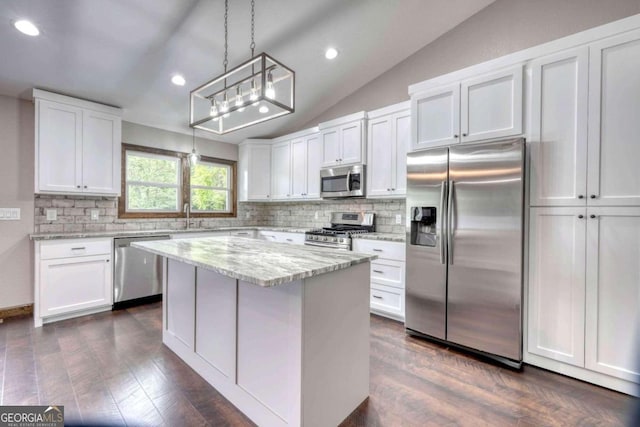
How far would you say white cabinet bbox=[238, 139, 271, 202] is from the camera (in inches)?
197

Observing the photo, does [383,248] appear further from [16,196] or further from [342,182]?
[16,196]

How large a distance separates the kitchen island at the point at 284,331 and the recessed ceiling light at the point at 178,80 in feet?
7.29

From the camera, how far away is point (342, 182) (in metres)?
3.98

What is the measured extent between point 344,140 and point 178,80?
2128 millimetres

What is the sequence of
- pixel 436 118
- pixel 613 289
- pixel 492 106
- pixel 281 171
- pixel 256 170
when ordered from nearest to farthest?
1. pixel 613 289
2. pixel 492 106
3. pixel 436 118
4. pixel 281 171
5. pixel 256 170

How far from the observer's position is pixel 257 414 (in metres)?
1.66

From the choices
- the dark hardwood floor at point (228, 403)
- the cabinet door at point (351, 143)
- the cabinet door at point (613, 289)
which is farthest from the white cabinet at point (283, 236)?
the cabinet door at point (613, 289)

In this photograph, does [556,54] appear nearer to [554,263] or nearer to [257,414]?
[554,263]

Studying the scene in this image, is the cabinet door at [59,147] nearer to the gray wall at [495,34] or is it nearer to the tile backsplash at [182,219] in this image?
the tile backsplash at [182,219]

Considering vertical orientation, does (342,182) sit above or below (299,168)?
below

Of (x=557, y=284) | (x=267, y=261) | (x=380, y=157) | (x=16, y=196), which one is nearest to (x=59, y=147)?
(x=16, y=196)

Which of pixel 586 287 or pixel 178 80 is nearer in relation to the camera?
pixel 586 287

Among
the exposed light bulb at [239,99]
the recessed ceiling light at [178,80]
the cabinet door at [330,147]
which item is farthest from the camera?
the cabinet door at [330,147]

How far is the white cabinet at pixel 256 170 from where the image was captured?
16.5 ft
